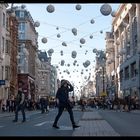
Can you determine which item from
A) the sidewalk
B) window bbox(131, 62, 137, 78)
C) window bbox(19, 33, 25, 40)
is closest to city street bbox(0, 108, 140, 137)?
the sidewalk

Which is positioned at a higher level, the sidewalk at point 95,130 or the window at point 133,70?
the window at point 133,70

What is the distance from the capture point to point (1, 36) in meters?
60.3

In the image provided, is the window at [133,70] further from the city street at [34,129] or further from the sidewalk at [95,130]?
the sidewalk at [95,130]

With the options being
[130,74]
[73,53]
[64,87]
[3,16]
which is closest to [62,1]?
[64,87]

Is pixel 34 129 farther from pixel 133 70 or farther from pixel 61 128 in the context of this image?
pixel 133 70

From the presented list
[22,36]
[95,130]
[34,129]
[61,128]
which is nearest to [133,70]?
[22,36]

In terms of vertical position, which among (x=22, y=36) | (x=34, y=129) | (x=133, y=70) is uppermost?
(x=22, y=36)

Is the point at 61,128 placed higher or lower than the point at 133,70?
lower

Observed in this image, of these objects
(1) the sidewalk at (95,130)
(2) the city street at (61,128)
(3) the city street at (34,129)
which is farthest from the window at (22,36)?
(1) the sidewalk at (95,130)

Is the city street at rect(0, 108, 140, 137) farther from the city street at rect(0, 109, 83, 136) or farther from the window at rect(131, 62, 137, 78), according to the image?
the window at rect(131, 62, 137, 78)

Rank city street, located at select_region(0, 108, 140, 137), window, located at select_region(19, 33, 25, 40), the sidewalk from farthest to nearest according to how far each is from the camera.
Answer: window, located at select_region(19, 33, 25, 40)
city street, located at select_region(0, 108, 140, 137)
the sidewalk

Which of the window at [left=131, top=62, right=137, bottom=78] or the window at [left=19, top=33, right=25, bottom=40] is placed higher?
the window at [left=19, top=33, right=25, bottom=40]

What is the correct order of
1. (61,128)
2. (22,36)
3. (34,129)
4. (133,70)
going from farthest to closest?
(22,36) → (133,70) → (61,128) → (34,129)

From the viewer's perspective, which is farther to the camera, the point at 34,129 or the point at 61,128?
the point at 61,128
